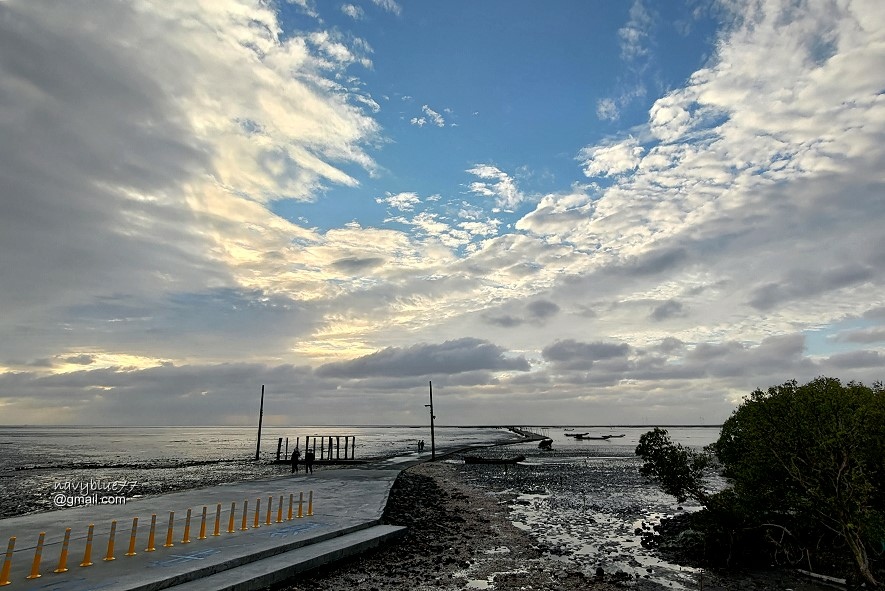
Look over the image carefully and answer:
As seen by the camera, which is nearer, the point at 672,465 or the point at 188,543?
the point at 188,543

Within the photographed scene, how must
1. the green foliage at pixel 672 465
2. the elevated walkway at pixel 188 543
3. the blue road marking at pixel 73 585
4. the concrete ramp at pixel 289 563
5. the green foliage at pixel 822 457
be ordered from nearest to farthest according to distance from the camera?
the blue road marking at pixel 73 585
the elevated walkway at pixel 188 543
the concrete ramp at pixel 289 563
the green foliage at pixel 822 457
the green foliage at pixel 672 465

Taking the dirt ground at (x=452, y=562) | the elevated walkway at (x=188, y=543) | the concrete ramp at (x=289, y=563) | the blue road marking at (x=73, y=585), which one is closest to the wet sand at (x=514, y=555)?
the dirt ground at (x=452, y=562)

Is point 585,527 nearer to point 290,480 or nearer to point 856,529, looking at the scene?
point 856,529

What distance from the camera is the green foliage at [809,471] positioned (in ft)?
45.8

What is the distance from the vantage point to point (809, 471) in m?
15.2

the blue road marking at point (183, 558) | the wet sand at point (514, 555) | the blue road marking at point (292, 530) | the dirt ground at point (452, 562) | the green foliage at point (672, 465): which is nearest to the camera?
the blue road marking at point (183, 558)

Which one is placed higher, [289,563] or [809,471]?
[809,471]

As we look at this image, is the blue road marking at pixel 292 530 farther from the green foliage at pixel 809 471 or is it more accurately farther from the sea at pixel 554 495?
the green foliage at pixel 809 471

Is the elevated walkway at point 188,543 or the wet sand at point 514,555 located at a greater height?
the elevated walkway at point 188,543

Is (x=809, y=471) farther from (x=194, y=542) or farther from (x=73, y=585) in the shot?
(x=73, y=585)

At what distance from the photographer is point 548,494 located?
36719mm

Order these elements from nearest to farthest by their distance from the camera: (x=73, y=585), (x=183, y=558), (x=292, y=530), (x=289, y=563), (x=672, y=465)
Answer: (x=73, y=585)
(x=183, y=558)
(x=289, y=563)
(x=292, y=530)
(x=672, y=465)

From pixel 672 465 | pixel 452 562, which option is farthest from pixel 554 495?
pixel 452 562

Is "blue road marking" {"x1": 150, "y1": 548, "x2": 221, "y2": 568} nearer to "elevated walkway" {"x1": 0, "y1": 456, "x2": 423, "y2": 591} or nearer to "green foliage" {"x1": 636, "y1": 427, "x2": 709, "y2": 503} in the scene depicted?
"elevated walkway" {"x1": 0, "y1": 456, "x2": 423, "y2": 591}
